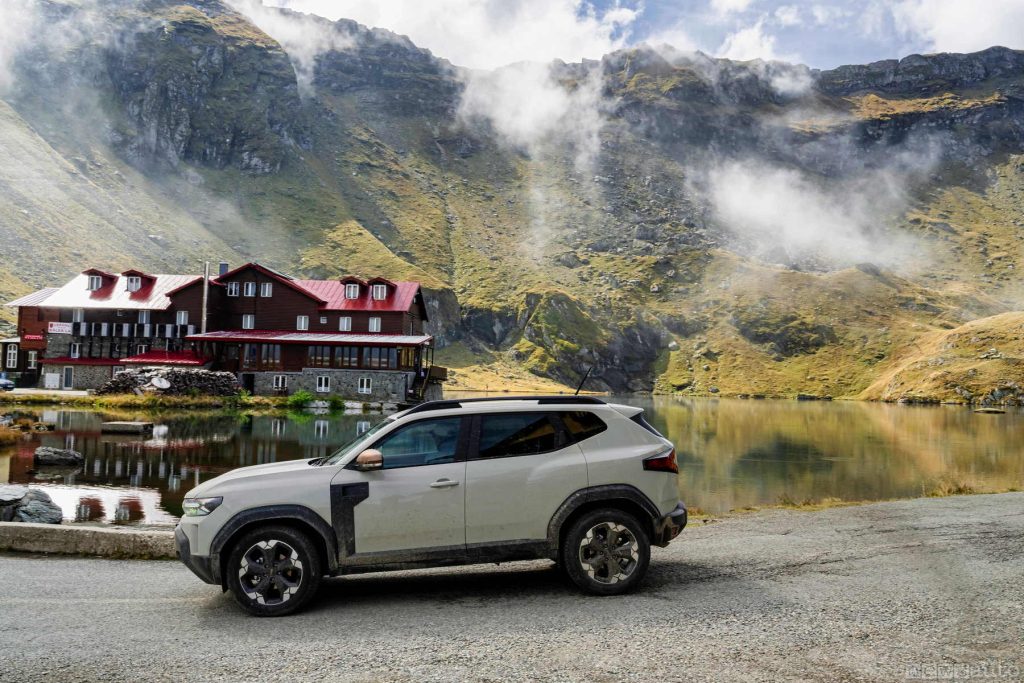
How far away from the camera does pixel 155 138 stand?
19138 centimetres

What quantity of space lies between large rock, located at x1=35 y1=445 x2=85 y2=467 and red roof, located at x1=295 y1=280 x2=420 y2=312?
52.1 m

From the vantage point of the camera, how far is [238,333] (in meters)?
80.6

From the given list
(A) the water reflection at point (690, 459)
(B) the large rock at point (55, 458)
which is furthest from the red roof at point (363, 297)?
(B) the large rock at point (55, 458)

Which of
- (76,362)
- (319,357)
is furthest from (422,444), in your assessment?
(76,362)

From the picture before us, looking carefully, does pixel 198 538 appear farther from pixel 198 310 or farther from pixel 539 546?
pixel 198 310

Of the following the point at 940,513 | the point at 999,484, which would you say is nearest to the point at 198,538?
the point at 940,513

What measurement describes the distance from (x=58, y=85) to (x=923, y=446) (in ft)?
689

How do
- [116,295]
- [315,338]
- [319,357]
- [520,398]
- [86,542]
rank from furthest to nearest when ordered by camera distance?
[116,295]
[315,338]
[319,357]
[86,542]
[520,398]

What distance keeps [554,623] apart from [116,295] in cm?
8706

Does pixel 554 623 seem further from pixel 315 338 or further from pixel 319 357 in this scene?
pixel 315 338

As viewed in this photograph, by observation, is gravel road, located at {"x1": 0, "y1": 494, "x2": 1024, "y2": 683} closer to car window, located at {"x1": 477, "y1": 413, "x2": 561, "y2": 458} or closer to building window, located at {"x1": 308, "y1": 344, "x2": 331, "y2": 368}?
car window, located at {"x1": 477, "y1": 413, "x2": 561, "y2": 458}

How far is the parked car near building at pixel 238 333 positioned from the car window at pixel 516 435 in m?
66.2

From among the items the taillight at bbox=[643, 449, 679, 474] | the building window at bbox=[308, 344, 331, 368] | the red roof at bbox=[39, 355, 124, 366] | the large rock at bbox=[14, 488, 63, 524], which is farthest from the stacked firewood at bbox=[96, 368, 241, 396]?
the taillight at bbox=[643, 449, 679, 474]

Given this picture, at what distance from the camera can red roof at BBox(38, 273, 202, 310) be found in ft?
264
